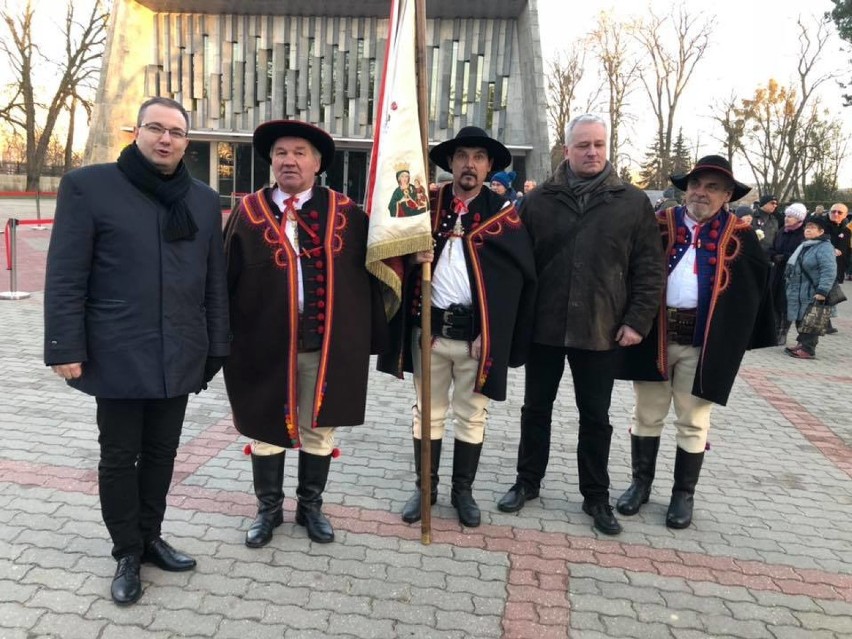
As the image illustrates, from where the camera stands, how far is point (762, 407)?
20.7 feet

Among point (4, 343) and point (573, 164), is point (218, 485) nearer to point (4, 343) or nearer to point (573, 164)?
point (573, 164)

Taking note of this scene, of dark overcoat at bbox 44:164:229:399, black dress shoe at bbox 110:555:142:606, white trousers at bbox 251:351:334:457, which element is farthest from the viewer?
white trousers at bbox 251:351:334:457

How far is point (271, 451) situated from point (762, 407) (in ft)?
16.7

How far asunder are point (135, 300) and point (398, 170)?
140cm

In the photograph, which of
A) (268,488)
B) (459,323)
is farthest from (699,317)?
(268,488)

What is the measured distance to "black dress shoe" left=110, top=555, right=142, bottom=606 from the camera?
2723mm

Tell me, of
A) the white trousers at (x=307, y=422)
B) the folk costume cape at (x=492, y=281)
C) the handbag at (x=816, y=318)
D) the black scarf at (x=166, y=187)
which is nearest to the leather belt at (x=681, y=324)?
the folk costume cape at (x=492, y=281)

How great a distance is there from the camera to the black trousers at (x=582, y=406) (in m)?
3.55

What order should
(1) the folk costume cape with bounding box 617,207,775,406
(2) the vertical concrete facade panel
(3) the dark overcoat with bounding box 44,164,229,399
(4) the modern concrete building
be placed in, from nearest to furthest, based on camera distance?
(3) the dark overcoat with bounding box 44,164,229,399
(1) the folk costume cape with bounding box 617,207,775,406
(4) the modern concrete building
(2) the vertical concrete facade panel

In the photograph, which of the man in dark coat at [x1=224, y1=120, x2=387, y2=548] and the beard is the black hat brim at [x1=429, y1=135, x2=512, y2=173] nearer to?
the man in dark coat at [x1=224, y1=120, x2=387, y2=548]

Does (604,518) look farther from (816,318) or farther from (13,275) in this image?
(13,275)

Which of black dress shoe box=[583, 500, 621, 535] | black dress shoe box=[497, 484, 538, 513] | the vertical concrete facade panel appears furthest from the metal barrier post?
the vertical concrete facade panel

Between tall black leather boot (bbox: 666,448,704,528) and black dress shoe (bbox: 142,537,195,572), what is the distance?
2619 millimetres

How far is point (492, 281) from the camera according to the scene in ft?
11.1
